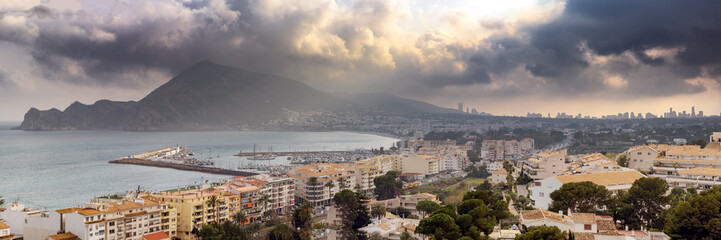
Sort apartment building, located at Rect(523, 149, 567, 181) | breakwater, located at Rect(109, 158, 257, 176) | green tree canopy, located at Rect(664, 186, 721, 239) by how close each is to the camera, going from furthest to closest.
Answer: breakwater, located at Rect(109, 158, 257, 176) → apartment building, located at Rect(523, 149, 567, 181) → green tree canopy, located at Rect(664, 186, 721, 239)

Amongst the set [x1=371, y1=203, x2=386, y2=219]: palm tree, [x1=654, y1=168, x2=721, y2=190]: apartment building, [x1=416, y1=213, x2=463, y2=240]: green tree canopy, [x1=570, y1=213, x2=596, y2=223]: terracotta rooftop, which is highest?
[x1=654, y1=168, x2=721, y2=190]: apartment building

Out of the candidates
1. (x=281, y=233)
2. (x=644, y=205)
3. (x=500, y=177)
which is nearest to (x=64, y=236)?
(x=281, y=233)

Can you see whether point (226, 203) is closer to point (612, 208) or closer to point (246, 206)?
point (246, 206)

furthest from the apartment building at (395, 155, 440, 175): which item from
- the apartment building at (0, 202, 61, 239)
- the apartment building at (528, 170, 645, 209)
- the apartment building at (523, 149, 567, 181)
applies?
the apartment building at (0, 202, 61, 239)

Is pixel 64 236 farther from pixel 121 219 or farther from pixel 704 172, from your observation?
pixel 704 172

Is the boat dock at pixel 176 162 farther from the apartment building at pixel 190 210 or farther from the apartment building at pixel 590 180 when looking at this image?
the apartment building at pixel 590 180

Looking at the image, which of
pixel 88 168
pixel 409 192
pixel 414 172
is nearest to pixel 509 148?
pixel 414 172

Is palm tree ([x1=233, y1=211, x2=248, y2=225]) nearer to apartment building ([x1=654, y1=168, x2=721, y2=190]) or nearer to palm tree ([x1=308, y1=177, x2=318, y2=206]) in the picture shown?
palm tree ([x1=308, y1=177, x2=318, y2=206])
